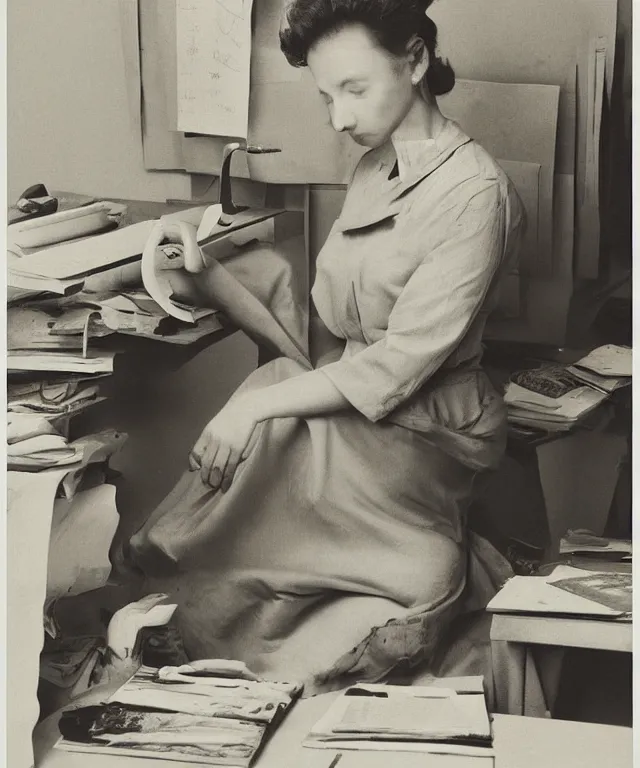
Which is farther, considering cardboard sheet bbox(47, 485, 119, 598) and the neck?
cardboard sheet bbox(47, 485, 119, 598)

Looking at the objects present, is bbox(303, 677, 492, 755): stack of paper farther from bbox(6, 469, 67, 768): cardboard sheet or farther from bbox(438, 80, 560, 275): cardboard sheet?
bbox(438, 80, 560, 275): cardboard sheet

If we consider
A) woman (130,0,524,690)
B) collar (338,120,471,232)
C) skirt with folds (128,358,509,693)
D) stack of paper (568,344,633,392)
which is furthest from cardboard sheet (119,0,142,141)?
stack of paper (568,344,633,392)

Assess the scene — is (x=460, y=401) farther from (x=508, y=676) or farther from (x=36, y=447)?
(x=36, y=447)

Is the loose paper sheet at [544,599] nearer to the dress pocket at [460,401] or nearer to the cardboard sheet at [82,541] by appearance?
the dress pocket at [460,401]

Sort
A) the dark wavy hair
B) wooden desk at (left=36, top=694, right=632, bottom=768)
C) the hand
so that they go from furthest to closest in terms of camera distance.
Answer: the hand
the dark wavy hair
wooden desk at (left=36, top=694, right=632, bottom=768)

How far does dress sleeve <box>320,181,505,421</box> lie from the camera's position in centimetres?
220

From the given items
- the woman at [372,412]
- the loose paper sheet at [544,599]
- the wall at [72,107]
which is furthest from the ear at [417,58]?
the loose paper sheet at [544,599]

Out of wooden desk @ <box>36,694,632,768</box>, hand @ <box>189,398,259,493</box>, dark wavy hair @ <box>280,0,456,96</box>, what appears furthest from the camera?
hand @ <box>189,398,259,493</box>

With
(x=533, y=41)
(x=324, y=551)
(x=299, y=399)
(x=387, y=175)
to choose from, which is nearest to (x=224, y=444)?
(x=299, y=399)

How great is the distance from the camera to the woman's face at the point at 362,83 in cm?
223

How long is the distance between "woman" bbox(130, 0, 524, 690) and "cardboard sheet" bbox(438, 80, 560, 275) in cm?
3

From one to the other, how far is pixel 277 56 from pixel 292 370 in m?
0.60

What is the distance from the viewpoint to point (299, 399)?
7.57 feet

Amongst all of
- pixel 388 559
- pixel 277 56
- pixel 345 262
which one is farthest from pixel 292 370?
pixel 277 56
